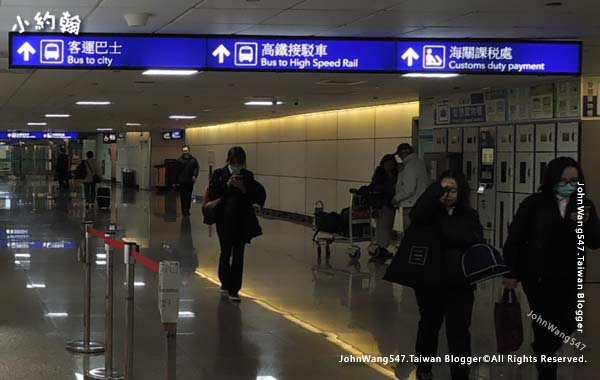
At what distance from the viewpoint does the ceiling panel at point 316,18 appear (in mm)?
7570

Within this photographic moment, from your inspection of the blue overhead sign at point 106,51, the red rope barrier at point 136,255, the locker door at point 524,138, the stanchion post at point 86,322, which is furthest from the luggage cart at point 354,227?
the red rope barrier at point 136,255

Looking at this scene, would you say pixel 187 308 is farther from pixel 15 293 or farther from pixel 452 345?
pixel 452 345

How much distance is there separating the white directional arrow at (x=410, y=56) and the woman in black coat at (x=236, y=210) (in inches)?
86.7

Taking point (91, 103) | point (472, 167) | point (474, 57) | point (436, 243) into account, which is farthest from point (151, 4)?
point (91, 103)

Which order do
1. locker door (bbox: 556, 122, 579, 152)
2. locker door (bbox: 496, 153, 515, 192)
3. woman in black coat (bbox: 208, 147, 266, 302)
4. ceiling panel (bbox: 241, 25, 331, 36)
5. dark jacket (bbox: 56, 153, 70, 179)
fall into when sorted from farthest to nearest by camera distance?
1. dark jacket (bbox: 56, 153, 70, 179)
2. locker door (bbox: 496, 153, 515, 192)
3. locker door (bbox: 556, 122, 579, 152)
4. woman in black coat (bbox: 208, 147, 266, 302)
5. ceiling panel (bbox: 241, 25, 331, 36)

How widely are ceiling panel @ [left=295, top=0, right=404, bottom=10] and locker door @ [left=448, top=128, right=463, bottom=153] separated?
7076 millimetres

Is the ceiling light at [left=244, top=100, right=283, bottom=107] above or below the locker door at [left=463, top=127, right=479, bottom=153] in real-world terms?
above

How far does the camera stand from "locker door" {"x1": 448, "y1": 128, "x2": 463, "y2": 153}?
14008 millimetres

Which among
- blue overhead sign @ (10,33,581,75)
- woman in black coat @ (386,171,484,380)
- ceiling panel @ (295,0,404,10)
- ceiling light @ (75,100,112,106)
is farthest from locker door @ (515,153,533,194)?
ceiling light @ (75,100,112,106)

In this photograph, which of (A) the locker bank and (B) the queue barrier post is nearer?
(B) the queue barrier post

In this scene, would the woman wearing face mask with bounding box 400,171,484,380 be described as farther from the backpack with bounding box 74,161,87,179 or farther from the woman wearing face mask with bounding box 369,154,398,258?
the backpack with bounding box 74,161,87,179

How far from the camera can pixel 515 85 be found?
12.4m

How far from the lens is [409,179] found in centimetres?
1220

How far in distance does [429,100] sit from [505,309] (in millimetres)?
9798
